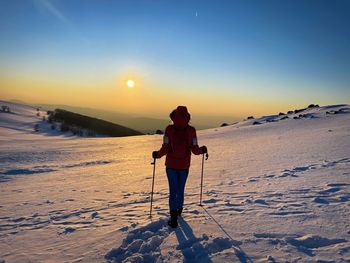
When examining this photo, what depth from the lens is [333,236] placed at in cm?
494

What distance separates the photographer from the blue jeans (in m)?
6.11

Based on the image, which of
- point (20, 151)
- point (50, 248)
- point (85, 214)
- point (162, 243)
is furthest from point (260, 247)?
point (20, 151)

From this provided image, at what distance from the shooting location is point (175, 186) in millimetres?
6254

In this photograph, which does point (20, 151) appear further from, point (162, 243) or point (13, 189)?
point (162, 243)

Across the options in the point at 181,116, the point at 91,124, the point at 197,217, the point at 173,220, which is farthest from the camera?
the point at 91,124

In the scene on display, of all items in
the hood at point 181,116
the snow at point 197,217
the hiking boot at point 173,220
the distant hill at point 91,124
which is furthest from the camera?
the distant hill at point 91,124

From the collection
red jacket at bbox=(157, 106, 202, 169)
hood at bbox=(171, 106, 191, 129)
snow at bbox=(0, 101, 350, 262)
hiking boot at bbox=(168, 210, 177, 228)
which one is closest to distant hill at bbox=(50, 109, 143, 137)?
snow at bbox=(0, 101, 350, 262)

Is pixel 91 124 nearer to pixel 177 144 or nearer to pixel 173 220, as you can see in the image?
pixel 177 144

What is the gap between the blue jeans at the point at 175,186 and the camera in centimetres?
611

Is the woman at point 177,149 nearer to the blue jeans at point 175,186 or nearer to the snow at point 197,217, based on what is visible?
the blue jeans at point 175,186

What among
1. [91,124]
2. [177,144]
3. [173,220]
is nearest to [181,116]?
[177,144]

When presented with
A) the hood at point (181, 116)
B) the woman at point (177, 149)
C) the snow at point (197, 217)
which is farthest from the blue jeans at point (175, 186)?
the hood at point (181, 116)

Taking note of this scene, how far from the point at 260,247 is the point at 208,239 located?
2.84 feet

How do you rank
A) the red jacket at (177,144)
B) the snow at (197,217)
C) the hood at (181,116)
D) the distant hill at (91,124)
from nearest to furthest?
the snow at (197,217) → the hood at (181,116) → the red jacket at (177,144) → the distant hill at (91,124)
